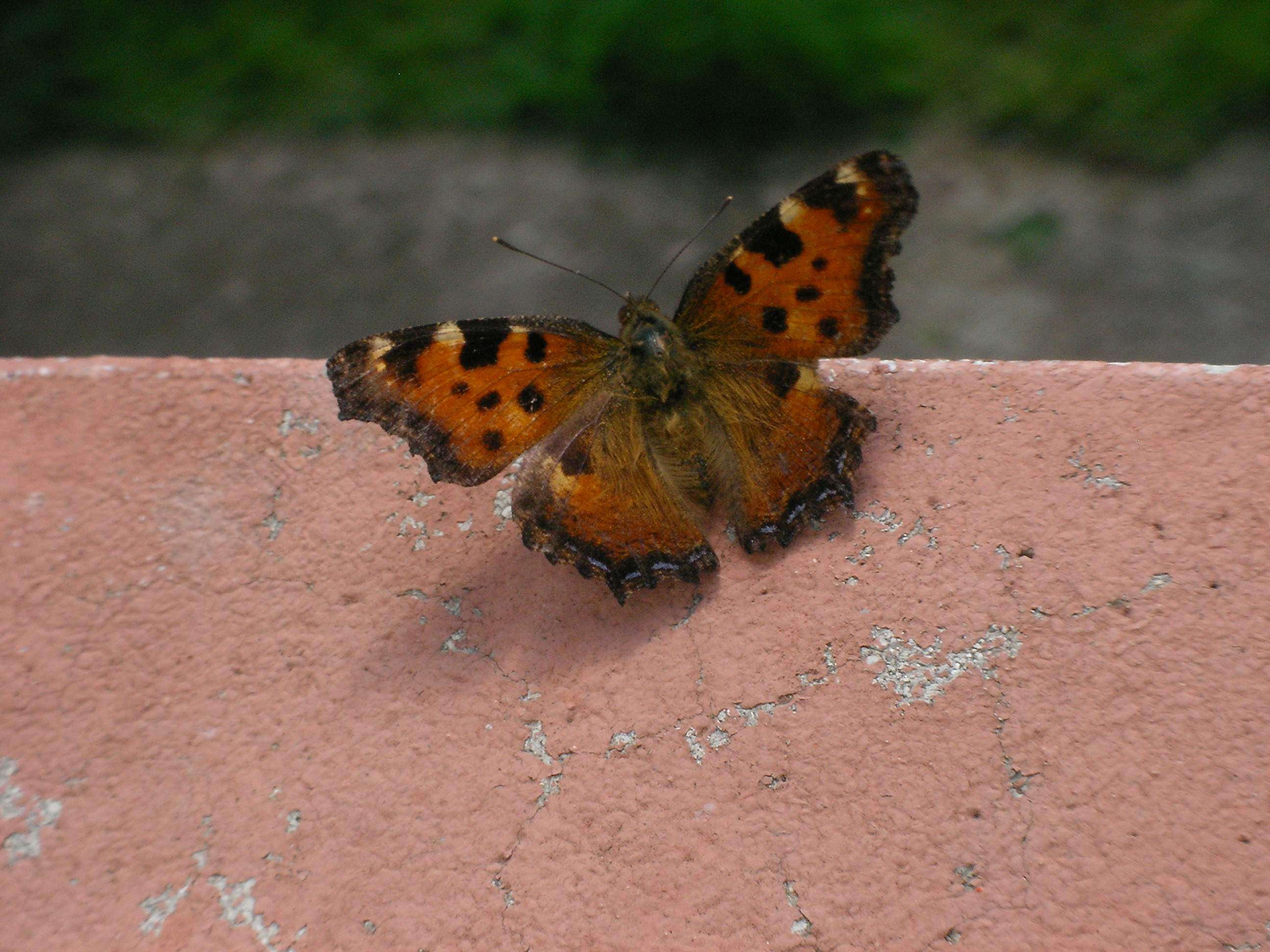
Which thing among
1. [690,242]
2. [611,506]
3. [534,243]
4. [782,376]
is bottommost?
[611,506]

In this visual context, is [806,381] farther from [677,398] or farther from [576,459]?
[576,459]

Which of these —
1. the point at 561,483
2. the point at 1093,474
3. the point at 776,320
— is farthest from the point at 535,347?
the point at 1093,474

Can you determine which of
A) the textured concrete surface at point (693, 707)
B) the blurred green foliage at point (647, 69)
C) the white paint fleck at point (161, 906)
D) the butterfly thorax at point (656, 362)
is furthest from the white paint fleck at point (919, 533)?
the blurred green foliage at point (647, 69)

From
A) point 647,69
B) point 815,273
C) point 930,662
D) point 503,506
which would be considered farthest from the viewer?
point 647,69

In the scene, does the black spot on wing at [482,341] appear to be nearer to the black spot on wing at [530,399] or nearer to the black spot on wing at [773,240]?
the black spot on wing at [530,399]

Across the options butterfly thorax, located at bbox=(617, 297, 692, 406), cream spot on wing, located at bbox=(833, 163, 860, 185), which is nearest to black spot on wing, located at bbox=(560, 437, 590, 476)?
Answer: butterfly thorax, located at bbox=(617, 297, 692, 406)

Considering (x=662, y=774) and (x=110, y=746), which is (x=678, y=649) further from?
(x=110, y=746)
